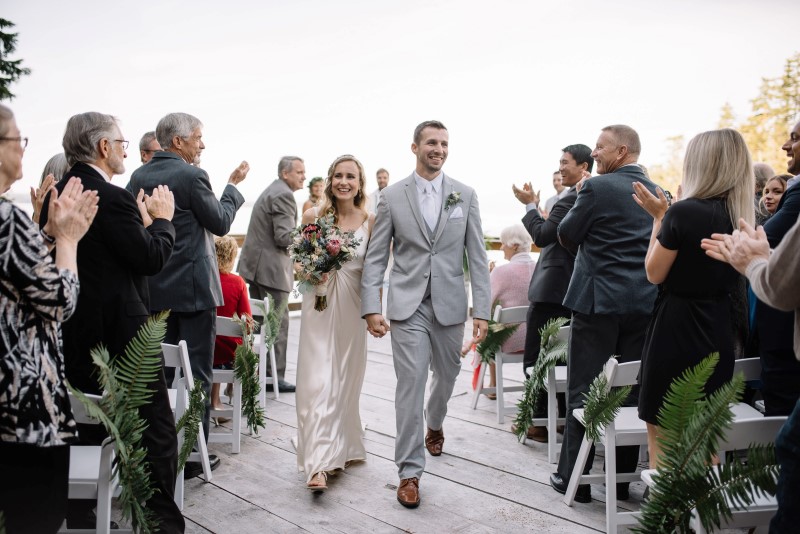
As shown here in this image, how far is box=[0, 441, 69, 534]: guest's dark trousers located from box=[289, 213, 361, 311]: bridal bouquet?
1960 millimetres

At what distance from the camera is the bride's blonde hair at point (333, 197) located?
13.3 feet

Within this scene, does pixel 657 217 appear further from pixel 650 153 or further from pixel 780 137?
Result: pixel 650 153

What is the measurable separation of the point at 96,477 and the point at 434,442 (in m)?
2.26

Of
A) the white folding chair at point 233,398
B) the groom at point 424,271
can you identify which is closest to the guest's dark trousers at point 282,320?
the white folding chair at point 233,398

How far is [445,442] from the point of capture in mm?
4371

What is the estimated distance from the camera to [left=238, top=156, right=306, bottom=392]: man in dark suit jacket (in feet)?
18.4

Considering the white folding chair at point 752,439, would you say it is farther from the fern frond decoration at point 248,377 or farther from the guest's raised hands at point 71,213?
the fern frond decoration at point 248,377

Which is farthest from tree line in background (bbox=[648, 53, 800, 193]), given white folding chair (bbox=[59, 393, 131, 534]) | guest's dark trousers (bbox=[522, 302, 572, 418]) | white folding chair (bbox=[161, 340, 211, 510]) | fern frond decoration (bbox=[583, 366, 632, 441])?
white folding chair (bbox=[59, 393, 131, 534])

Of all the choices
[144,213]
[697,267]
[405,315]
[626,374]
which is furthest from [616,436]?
[144,213]

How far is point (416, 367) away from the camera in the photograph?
11.5 feet

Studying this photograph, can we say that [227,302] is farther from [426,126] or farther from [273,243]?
[426,126]

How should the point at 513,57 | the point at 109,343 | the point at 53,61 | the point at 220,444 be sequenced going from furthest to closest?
the point at 513,57, the point at 53,61, the point at 220,444, the point at 109,343

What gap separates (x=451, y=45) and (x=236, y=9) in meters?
7.90

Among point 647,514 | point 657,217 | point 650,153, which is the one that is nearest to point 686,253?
point 657,217
